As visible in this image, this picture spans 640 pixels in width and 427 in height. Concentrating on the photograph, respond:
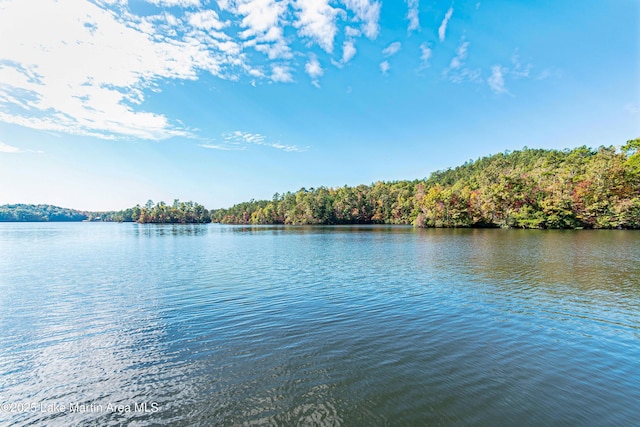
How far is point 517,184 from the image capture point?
85.4 metres

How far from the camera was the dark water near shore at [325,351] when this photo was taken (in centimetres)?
650

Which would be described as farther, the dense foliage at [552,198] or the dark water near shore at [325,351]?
the dense foliage at [552,198]

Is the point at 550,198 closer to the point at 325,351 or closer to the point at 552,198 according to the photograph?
the point at 552,198

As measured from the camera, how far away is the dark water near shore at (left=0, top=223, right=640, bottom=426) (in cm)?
650

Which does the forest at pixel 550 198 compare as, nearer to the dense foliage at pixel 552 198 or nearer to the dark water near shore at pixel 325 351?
the dense foliage at pixel 552 198

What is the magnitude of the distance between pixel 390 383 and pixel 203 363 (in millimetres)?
5338

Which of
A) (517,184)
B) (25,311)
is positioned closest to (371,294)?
(25,311)

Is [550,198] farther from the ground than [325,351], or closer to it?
farther from the ground

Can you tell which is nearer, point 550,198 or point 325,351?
point 325,351

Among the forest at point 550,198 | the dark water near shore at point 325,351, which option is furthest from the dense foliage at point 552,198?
the dark water near shore at point 325,351

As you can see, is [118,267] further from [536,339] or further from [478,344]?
[536,339]

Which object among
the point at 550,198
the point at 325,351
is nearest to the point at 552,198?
the point at 550,198

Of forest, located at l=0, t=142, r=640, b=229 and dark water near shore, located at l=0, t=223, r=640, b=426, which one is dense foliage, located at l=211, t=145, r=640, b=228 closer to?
forest, located at l=0, t=142, r=640, b=229

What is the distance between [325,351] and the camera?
30.7 feet
